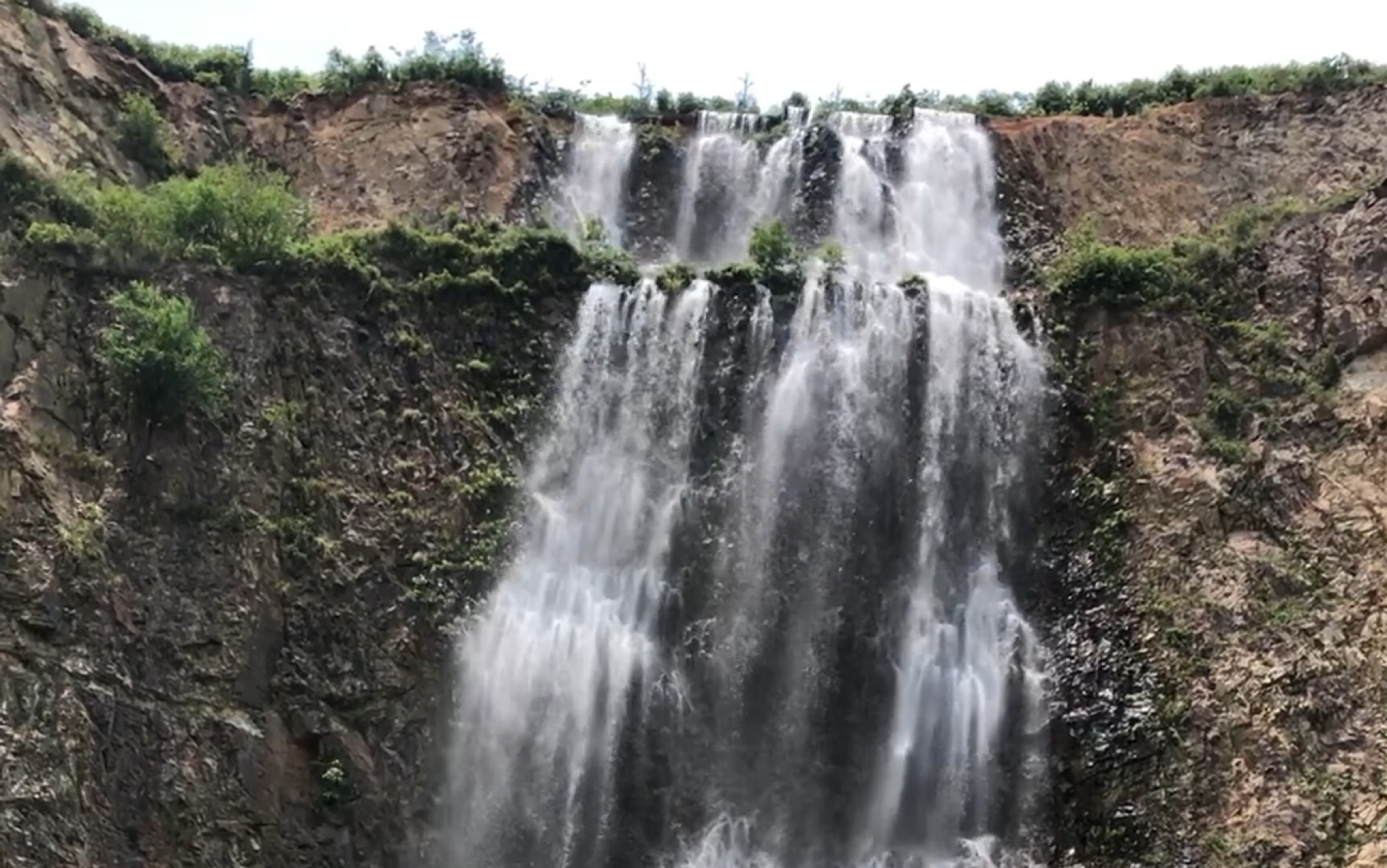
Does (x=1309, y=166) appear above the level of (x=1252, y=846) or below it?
above

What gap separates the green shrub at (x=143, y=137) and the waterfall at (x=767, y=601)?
29.6ft

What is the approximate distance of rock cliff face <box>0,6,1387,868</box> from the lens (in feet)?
59.1

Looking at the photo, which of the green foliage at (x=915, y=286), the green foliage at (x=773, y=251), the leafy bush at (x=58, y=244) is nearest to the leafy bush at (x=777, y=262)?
the green foliage at (x=773, y=251)

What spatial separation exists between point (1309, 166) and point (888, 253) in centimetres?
841

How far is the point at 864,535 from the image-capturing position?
898 inches

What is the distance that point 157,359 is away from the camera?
2014cm

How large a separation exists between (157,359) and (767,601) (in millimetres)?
9915

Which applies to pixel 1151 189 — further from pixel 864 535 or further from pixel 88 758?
pixel 88 758

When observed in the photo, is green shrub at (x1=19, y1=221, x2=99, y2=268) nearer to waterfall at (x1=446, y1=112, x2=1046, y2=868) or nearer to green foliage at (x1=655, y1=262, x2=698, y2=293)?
waterfall at (x1=446, y1=112, x2=1046, y2=868)

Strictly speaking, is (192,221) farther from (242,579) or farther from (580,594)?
(580,594)

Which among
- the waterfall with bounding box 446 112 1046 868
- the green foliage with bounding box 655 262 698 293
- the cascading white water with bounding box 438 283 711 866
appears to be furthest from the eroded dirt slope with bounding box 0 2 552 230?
the waterfall with bounding box 446 112 1046 868

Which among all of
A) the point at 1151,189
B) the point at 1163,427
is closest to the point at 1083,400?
the point at 1163,427

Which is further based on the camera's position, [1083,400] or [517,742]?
[1083,400]

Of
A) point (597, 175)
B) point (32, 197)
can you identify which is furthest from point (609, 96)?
point (32, 197)
